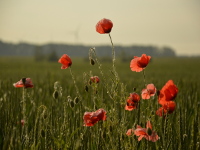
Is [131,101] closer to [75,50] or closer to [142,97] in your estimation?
[142,97]

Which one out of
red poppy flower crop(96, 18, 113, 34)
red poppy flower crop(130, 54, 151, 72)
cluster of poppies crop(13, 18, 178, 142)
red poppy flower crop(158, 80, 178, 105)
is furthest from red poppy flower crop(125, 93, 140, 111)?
red poppy flower crop(96, 18, 113, 34)

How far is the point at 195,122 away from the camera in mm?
1881

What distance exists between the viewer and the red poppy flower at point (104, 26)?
5.57 feet

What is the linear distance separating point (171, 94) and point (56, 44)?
6555 inches

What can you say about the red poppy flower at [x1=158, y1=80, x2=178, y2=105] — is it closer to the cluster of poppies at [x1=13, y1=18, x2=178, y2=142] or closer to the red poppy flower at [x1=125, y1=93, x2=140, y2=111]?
Answer: the cluster of poppies at [x1=13, y1=18, x2=178, y2=142]

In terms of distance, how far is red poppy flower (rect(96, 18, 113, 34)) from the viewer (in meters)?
1.70

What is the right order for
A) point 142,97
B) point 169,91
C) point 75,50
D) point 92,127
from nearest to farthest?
point 169,91 → point 142,97 → point 92,127 → point 75,50

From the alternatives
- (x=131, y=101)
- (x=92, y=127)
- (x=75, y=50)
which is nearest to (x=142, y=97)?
(x=131, y=101)

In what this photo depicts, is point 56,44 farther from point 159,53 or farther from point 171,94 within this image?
point 171,94

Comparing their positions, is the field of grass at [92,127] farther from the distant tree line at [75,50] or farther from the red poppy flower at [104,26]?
the distant tree line at [75,50]

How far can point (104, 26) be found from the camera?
5.57 ft

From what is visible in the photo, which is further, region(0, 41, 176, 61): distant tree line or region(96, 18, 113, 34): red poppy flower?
region(0, 41, 176, 61): distant tree line

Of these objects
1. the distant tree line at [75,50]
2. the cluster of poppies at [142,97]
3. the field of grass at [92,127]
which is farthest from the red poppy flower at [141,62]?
the distant tree line at [75,50]

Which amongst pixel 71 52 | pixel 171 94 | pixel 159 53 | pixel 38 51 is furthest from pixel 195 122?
pixel 71 52
